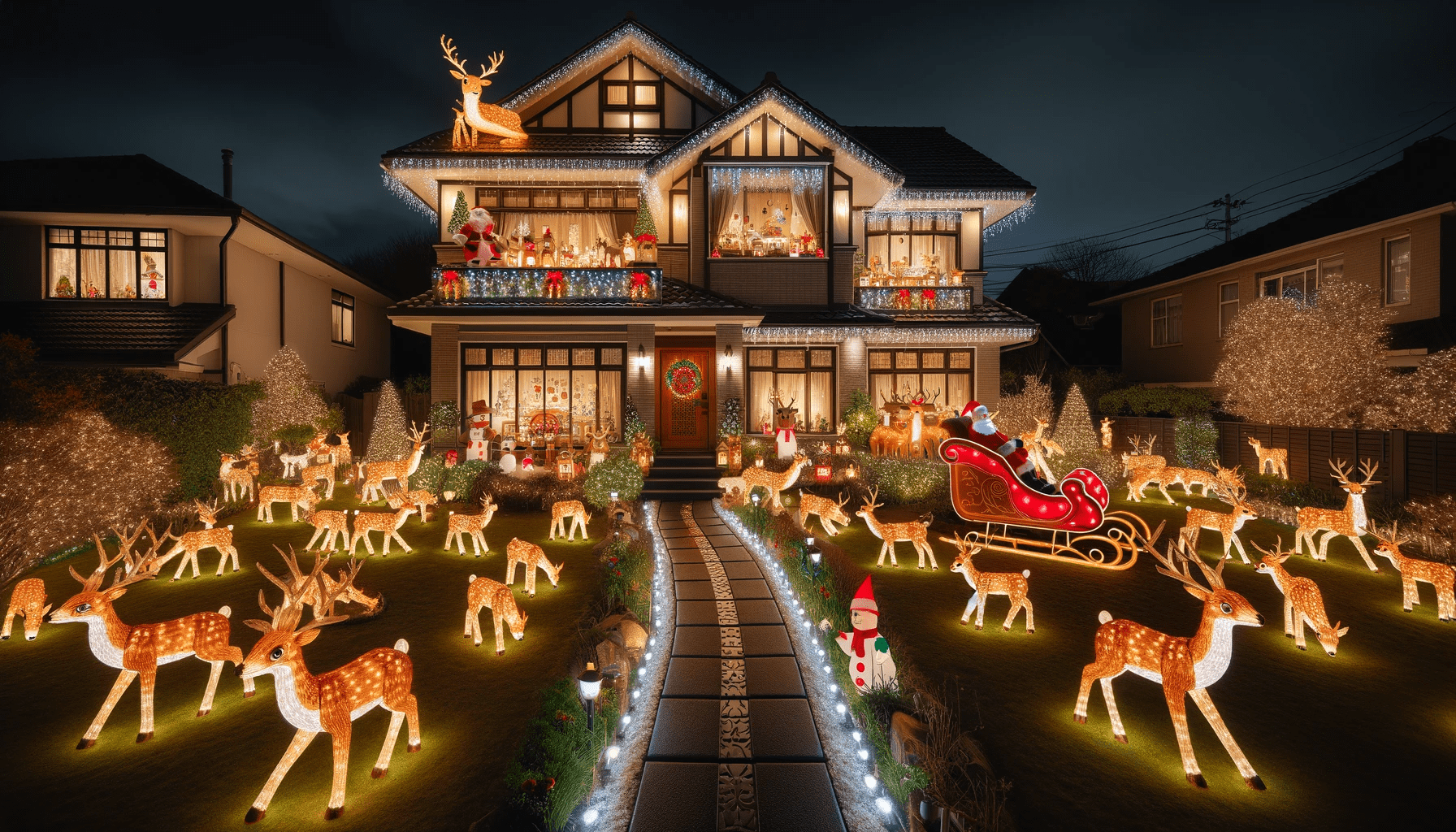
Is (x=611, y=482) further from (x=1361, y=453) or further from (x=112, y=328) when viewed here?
(x=1361, y=453)

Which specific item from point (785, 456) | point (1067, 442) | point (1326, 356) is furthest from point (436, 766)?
point (1326, 356)

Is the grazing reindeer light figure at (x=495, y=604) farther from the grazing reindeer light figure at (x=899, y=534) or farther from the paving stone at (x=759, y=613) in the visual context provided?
the grazing reindeer light figure at (x=899, y=534)

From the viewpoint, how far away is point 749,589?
8.17 metres

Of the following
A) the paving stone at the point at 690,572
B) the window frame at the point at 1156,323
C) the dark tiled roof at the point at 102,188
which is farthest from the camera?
the window frame at the point at 1156,323

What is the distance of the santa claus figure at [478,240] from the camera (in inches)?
637

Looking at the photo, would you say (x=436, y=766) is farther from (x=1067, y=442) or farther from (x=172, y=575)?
(x=1067, y=442)

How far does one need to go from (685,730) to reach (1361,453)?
14991 mm

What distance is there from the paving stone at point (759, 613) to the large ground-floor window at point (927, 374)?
43.8 feet

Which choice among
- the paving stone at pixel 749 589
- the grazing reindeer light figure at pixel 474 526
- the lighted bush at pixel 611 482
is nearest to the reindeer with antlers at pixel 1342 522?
the paving stone at pixel 749 589

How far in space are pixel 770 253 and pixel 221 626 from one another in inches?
618

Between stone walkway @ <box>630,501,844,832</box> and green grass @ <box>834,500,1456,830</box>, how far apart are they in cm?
126

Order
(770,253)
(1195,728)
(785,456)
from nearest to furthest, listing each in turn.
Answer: (1195,728) → (785,456) → (770,253)

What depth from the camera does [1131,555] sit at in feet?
29.4

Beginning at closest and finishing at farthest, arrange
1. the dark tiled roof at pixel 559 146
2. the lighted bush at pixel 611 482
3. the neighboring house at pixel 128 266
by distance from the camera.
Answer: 1. the lighted bush at pixel 611 482
2. the neighboring house at pixel 128 266
3. the dark tiled roof at pixel 559 146
